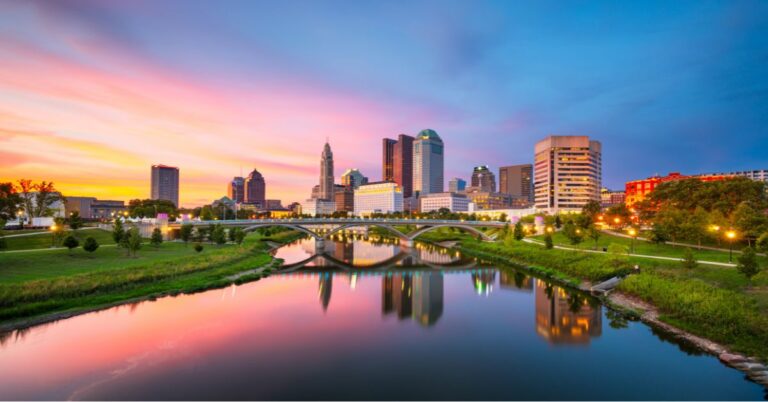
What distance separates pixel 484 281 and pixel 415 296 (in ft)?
40.0

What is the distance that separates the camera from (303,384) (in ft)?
58.5

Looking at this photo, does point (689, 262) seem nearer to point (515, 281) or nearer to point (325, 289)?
point (515, 281)

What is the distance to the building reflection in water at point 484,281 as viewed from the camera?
41750 millimetres

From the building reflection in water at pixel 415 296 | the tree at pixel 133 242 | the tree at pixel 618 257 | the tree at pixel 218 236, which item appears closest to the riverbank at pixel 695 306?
the tree at pixel 618 257

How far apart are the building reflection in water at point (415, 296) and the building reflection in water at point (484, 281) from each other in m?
4.18

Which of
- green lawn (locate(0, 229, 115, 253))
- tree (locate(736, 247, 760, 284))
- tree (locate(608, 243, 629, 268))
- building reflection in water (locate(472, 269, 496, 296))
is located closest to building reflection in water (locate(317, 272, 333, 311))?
building reflection in water (locate(472, 269, 496, 296))

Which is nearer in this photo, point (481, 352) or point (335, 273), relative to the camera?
point (481, 352)

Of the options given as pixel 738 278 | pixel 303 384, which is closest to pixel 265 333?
pixel 303 384

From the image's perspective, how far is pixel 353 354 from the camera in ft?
71.8

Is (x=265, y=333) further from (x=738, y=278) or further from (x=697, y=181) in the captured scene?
(x=697, y=181)

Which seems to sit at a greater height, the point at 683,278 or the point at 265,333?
the point at 683,278

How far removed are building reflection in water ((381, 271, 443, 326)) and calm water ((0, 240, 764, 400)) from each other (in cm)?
34

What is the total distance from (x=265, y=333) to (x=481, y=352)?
14.3 m

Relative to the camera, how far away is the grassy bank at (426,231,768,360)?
69.1ft
